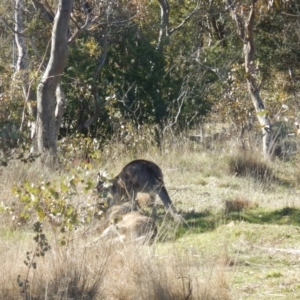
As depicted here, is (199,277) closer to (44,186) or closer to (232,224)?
(44,186)

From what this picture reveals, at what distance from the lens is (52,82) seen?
1234cm

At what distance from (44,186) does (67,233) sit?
61 centimetres

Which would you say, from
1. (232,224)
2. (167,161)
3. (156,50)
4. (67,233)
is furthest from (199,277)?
(156,50)

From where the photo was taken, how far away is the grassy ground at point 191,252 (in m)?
5.81

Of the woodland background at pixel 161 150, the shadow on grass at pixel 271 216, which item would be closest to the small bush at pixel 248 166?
the woodland background at pixel 161 150

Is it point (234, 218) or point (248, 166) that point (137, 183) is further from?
point (248, 166)

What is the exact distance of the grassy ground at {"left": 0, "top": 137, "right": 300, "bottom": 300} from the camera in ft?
19.1

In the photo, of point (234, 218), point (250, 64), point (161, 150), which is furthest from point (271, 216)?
point (250, 64)

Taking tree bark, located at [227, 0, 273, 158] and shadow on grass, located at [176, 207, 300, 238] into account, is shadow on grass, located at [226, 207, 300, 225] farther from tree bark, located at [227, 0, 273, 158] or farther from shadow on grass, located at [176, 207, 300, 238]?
tree bark, located at [227, 0, 273, 158]

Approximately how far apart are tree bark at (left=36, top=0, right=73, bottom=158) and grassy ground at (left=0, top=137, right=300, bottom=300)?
1679 mm

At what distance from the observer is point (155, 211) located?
9.20 m

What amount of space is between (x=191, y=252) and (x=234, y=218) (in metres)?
2.38

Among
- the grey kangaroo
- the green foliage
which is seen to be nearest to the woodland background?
the green foliage

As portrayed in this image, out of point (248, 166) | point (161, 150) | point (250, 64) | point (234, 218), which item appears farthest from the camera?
point (161, 150)
